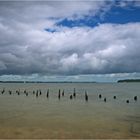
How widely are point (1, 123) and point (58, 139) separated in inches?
389

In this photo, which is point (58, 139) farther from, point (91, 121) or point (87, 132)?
point (91, 121)

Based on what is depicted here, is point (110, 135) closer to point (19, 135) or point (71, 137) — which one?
point (71, 137)

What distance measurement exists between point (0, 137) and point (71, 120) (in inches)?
459

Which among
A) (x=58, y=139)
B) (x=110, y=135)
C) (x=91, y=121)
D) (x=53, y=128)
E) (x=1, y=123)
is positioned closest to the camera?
(x=58, y=139)

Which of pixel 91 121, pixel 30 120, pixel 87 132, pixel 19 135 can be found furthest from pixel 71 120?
pixel 19 135

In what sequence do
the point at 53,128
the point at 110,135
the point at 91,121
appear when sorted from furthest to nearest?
the point at 91,121, the point at 53,128, the point at 110,135

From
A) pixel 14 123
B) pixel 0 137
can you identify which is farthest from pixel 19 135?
pixel 14 123

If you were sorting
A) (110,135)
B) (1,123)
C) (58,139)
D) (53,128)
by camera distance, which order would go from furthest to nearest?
(1,123)
(53,128)
(110,135)
(58,139)

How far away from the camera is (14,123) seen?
2977 cm

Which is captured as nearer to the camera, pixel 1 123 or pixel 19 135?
pixel 19 135

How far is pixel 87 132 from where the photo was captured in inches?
1005

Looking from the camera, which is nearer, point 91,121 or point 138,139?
point 138,139

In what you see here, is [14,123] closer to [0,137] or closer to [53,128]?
[53,128]

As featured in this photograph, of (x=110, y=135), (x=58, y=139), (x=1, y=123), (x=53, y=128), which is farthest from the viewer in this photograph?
(x=1, y=123)
